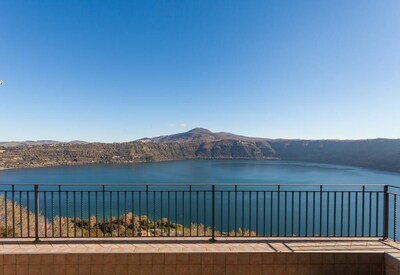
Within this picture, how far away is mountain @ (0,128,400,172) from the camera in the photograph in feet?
282

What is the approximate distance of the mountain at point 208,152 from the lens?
86062 mm

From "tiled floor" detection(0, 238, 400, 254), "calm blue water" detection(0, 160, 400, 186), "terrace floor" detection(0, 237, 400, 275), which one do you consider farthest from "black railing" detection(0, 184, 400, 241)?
"calm blue water" detection(0, 160, 400, 186)

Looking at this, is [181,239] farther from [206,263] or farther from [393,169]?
[393,169]

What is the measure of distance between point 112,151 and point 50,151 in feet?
69.2

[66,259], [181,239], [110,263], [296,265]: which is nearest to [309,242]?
[296,265]

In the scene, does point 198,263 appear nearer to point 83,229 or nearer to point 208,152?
point 83,229

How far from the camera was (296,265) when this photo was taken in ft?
12.7

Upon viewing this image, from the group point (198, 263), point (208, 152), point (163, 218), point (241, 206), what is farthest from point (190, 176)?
point (208, 152)

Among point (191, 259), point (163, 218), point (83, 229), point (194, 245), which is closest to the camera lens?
point (191, 259)

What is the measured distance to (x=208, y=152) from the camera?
140625mm

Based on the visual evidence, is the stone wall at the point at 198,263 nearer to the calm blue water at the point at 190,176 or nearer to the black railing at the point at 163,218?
the black railing at the point at 163,218

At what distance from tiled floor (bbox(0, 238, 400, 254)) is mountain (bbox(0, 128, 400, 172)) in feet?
276

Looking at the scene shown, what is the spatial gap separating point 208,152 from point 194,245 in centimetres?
13665

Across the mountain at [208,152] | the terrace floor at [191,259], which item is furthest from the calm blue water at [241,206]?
the mountain at [208,152]
